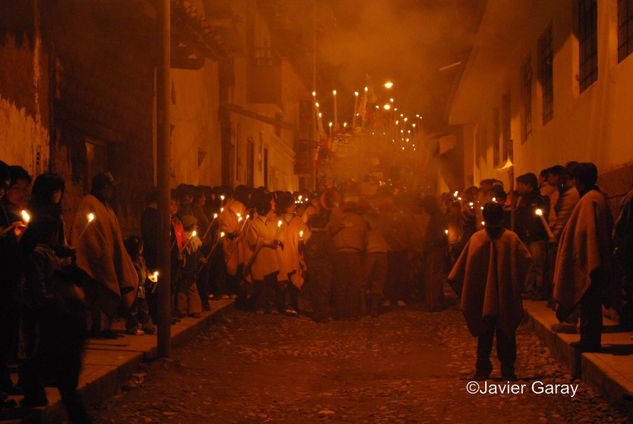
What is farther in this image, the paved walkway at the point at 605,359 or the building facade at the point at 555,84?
the building facade at the point at 555,84

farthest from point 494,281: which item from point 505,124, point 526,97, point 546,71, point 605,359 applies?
point 505,124

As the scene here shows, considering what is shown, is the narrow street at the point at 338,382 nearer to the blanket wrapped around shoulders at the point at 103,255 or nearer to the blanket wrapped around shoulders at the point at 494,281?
the blanket wrapped around shoulders at the point at 494,281

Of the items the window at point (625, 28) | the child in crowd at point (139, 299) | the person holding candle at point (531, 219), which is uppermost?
the window at point (625, 28)

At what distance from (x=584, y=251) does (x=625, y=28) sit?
14.2 ft

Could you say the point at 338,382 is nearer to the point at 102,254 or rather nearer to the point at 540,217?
the point at 102,254

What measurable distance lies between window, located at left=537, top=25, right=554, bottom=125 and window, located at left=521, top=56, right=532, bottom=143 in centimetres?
131

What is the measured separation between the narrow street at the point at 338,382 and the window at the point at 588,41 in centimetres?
437

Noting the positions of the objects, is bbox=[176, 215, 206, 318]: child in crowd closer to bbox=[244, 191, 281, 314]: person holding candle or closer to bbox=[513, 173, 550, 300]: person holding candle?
bbox=[244, 191, 281, 314]: person holding candle

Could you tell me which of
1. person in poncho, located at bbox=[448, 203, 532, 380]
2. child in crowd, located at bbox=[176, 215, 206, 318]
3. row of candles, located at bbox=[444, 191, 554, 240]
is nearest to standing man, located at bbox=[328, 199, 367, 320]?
row of candles, located at bbox=[444, 191, 554, 240]

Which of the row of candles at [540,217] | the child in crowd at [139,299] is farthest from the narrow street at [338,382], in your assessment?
the row of candles at [540,217]

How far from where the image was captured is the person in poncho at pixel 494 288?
698cm

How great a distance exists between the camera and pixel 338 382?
7.46 metres

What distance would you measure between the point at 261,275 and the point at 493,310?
5982mm

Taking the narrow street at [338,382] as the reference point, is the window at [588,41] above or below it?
above
